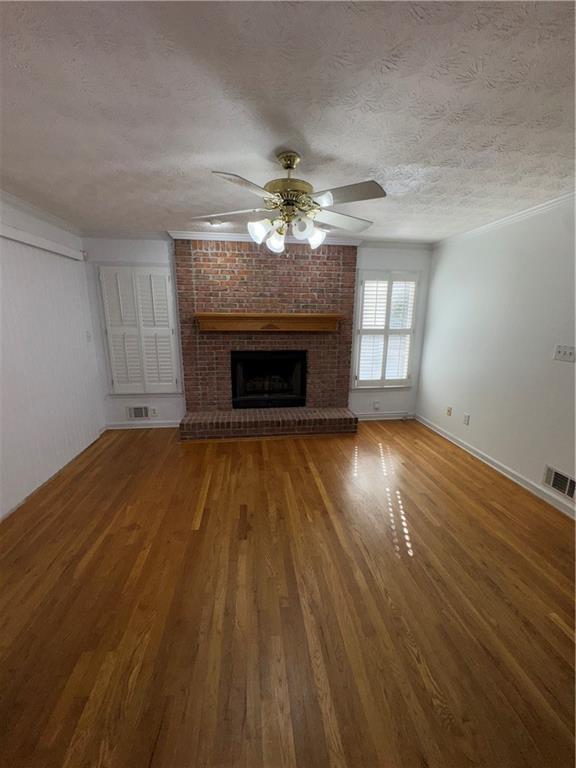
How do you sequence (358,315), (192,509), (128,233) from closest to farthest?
(192,509) < (128,233) < (358,315)

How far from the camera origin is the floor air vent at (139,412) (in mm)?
3789

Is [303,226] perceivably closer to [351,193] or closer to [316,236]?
[316,236]

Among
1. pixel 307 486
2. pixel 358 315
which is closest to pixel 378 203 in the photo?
pixel 358 315

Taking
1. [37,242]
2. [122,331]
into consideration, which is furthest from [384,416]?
[37,242]

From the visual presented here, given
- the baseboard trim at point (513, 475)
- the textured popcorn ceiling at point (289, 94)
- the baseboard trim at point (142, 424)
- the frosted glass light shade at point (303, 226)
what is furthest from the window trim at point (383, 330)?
the baseboard trim at point (142, 424)

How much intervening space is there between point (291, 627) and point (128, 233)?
3.96m

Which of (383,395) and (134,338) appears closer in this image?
(134,338)

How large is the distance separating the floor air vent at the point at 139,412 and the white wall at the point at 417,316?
9.29 ft

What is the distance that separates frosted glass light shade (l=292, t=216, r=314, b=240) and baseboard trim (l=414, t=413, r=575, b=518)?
2788 mm

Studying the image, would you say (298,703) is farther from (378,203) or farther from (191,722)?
(378,203)

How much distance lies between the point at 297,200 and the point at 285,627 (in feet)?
7.32

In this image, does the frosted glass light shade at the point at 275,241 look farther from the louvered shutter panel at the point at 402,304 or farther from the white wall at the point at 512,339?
the louvered shutter panel at the point at 402,304

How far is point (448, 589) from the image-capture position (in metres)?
1.58

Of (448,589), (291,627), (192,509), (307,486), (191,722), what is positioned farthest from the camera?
(307,486)
